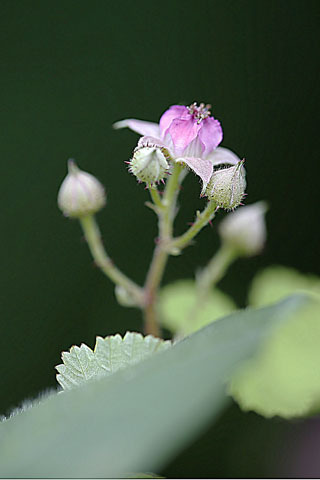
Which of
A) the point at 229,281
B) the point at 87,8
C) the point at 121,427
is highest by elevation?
the point at 87,8

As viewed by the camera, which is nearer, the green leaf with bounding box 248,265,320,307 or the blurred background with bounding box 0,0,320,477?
the green leaf with bounding box 248,265,320,307

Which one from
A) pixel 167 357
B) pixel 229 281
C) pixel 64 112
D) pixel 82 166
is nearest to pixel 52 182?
pixel 82 166

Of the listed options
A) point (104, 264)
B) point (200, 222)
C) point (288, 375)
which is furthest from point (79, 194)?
point (288, 375)

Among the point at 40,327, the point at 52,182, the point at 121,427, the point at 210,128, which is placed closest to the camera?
the point at 121,427

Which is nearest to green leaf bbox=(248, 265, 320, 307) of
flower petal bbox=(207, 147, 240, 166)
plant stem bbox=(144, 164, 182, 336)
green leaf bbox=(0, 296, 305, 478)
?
plant stem bbox=(144, 164, 182, 336)

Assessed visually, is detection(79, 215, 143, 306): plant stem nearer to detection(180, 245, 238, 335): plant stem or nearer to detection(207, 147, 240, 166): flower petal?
detection(180, 245, 238, 335): plant stem

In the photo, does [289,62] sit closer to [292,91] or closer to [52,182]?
[292,91]
